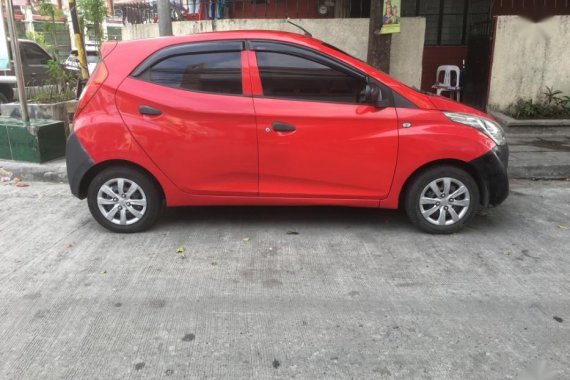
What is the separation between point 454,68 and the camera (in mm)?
10977

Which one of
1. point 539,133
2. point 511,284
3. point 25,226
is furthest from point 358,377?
point 539,133

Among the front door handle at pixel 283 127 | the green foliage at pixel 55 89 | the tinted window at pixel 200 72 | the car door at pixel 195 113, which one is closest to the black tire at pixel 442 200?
the front door handle at pixel 283 127

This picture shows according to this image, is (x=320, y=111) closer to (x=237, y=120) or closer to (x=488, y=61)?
(x=237, y=120)

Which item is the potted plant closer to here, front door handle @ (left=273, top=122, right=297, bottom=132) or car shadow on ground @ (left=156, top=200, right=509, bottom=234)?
car shadow on ground @ (left=156, top=200, right=509, bottom=234)

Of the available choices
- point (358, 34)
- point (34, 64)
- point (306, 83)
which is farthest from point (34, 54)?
point (306, 83)

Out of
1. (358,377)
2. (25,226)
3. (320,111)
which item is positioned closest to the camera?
(358,377)

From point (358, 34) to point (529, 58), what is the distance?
303cm

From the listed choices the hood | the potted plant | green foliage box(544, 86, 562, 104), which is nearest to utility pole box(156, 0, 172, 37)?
the potted plant

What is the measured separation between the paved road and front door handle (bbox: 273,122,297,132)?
982 millimetres

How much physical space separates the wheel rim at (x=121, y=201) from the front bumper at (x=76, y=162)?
0.21 metres

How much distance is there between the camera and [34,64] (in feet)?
40.0

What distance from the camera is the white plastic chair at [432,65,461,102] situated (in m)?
10.6

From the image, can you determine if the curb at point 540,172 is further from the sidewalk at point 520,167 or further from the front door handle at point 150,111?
the front door handle at point 150,111

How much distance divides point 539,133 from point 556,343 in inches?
250
